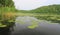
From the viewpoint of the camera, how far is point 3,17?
36.1 meters

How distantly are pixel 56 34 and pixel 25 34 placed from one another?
498 centimetres

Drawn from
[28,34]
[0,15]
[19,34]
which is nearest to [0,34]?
[19,34]

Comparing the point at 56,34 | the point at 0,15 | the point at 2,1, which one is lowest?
the point at 56,34

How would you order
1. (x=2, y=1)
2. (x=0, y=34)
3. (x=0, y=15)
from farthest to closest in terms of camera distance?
(x=2, y=1), (x=0, y=15), (x=0, y=34)

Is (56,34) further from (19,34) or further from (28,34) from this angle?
(19,34)

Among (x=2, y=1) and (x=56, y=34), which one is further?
(x=2, y=1)

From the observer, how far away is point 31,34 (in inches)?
880

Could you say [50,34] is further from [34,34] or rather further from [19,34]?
[19,34]

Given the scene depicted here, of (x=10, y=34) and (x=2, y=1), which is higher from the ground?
(x=2, y=1)

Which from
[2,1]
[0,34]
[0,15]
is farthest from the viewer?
[2,1]

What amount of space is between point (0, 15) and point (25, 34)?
15.2 meters

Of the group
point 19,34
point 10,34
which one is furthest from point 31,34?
point 10,34

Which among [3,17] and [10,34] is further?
[3,17]

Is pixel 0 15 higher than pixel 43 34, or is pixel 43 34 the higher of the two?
pixel 0 15
